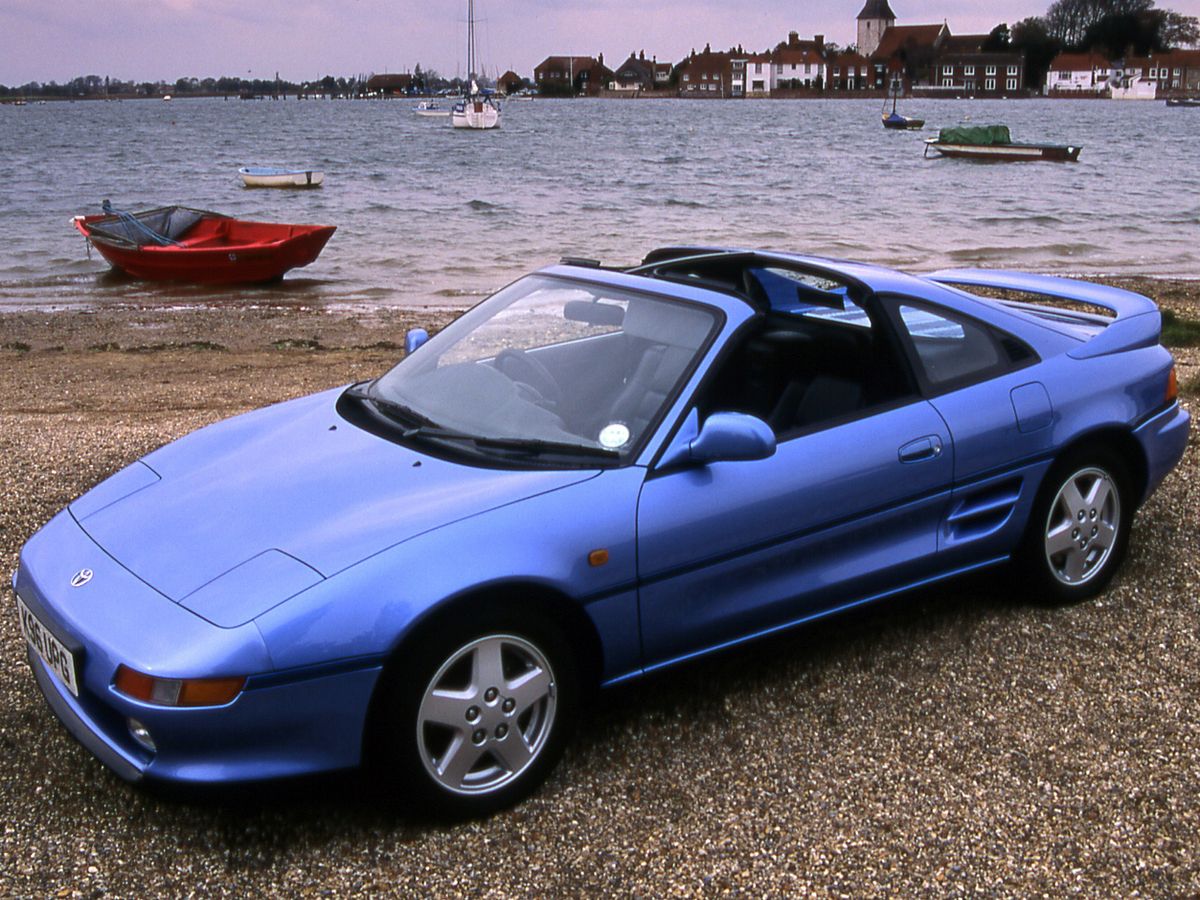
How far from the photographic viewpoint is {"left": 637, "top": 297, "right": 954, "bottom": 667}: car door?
3383 mm

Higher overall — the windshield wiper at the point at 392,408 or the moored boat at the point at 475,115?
the moored boat at the point at 475,115

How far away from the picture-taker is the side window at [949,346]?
4078 millimetres

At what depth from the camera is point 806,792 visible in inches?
133

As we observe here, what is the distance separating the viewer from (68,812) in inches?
Result: 128

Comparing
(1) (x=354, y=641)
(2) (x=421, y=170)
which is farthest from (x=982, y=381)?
(2) (x=421, y=170)

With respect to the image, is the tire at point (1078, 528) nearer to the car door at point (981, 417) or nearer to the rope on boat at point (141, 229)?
the car door at point (981, 417)

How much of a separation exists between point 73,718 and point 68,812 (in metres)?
0.38

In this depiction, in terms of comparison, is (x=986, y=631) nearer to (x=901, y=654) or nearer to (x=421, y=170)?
(x=901, y=654)

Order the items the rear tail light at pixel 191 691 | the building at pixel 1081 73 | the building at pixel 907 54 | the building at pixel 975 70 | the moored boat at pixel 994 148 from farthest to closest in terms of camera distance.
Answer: the building at pixel 907 54
the building at pixel 975 70
the building at pixel 1081 73
the moored boat at pixel 994 148
the rear tail light at pixel 191 691

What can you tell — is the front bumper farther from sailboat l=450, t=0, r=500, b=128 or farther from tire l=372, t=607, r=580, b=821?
sailboat l=450, t=0, r=500, b=128

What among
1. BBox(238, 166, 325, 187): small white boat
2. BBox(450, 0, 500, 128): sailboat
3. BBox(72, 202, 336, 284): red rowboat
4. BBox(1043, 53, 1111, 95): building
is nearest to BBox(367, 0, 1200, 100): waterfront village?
BBox(1043, 53, 1111, 95): building

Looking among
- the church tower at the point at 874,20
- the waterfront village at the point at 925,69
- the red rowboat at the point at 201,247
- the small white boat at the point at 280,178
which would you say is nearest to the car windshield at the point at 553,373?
the red rowboat at the point at 201,247

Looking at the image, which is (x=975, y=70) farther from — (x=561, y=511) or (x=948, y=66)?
A: (x=561, y=511)

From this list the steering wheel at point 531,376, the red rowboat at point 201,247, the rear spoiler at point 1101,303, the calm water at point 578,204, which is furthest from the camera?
the calm water at point 578,204
